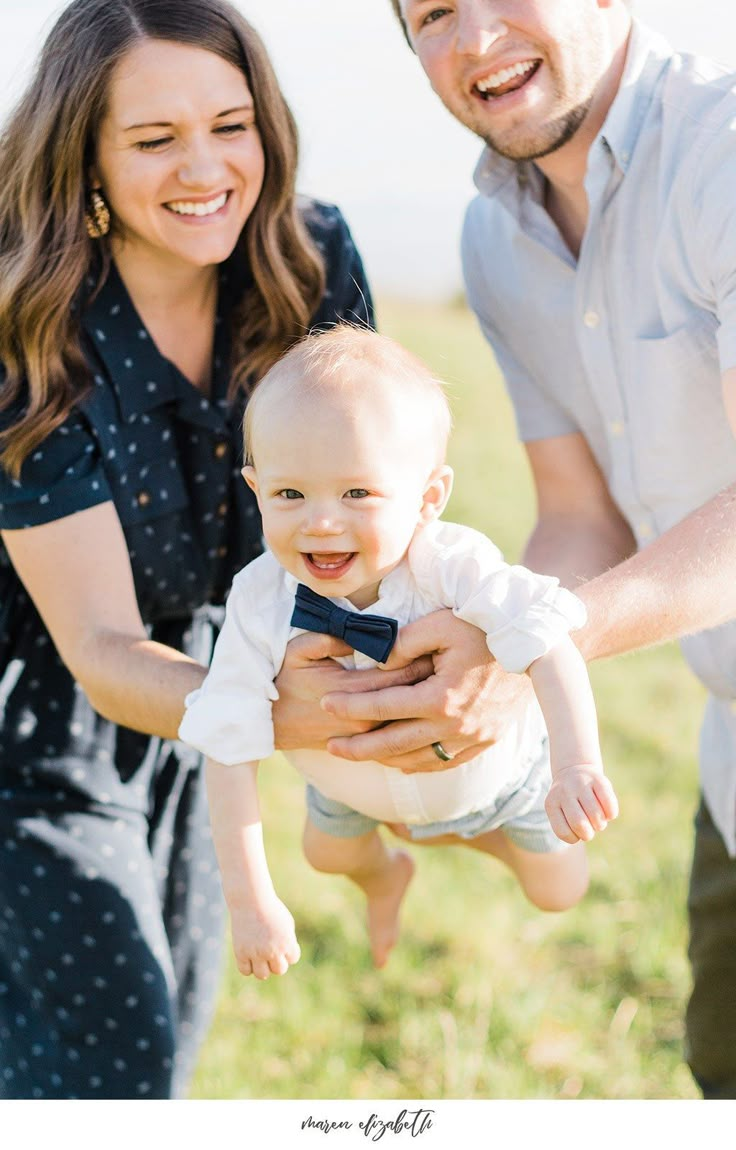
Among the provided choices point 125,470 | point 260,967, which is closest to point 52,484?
point 125,470

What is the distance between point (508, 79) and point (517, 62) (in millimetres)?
46

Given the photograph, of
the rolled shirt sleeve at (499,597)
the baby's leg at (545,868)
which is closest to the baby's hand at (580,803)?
the rolled shirt sleeve at (499,597)

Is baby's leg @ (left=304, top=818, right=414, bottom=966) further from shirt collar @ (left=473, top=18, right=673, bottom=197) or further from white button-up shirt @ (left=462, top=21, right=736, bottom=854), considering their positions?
shirt collar @ (left=473, top=18, right=673, bottom=197)

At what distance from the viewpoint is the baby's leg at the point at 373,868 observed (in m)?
2.66

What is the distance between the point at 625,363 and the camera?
2746 mm

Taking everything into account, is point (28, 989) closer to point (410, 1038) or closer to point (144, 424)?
point (410, 1038)

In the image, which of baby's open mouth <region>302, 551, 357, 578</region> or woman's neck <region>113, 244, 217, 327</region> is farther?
woman's neck <region>113, 244, 217, 327</region>

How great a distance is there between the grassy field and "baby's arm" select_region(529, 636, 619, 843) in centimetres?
70

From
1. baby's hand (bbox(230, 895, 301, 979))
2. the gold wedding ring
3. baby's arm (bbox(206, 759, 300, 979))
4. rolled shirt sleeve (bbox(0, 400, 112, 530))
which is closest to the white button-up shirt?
the gold wedding ring

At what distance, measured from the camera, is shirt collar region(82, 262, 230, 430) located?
8.89 ft

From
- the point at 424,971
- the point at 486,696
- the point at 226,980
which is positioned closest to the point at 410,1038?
the point at 424,971

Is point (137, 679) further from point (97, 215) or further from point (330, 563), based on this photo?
point (97, 215)

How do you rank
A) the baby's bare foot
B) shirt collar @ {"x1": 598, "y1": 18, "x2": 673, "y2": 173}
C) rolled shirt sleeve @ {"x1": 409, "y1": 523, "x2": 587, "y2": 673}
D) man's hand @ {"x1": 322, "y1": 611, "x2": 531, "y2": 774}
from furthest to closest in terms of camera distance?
the baby's bare foot
shirt collar @ {"x1": 598, "y1": 18, "x2": 673, "y2": 173}
man's hand @ {"x1": 322, "y1": 611, "x2": 531, "y2": 774}
rolled shirt sleeve @ {"x1": 409, "y1": 523, "x2": 587, "y2": 673}

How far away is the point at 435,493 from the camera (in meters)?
2.20
